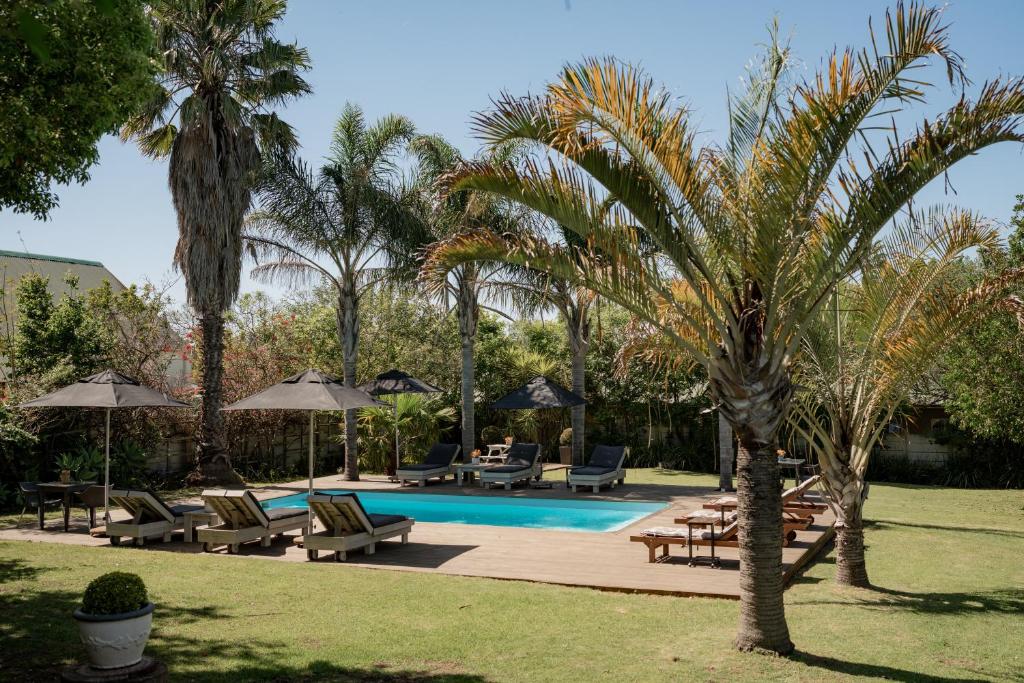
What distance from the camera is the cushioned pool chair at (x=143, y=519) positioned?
10727 millimetres

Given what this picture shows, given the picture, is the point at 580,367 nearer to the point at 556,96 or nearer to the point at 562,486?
the point at 562,486

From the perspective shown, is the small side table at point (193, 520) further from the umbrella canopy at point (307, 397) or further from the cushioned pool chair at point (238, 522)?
the umbrella canopy at point (307, 397)

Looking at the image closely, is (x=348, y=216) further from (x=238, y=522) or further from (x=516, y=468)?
(x=238, y=522)

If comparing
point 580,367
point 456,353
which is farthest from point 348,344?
point 456,353

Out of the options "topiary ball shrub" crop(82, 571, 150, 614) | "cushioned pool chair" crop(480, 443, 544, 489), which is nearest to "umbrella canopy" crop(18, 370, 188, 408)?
"topiary ball shrub" crop(82, 571, 150, 614)

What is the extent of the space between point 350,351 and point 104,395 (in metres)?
8.61

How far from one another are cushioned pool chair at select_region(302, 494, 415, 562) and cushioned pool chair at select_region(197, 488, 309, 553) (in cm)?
93

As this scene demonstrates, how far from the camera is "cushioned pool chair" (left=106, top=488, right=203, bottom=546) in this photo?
1073 cm

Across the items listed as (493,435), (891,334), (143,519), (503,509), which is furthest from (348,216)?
(891,334)

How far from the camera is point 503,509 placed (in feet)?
53.1

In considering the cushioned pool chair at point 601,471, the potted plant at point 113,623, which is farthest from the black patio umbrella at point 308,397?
the potted plant at point 113,623

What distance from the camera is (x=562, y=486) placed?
1823 centimetres

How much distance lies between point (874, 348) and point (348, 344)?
547 inches

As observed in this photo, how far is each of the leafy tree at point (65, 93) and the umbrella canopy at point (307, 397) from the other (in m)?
4.96
